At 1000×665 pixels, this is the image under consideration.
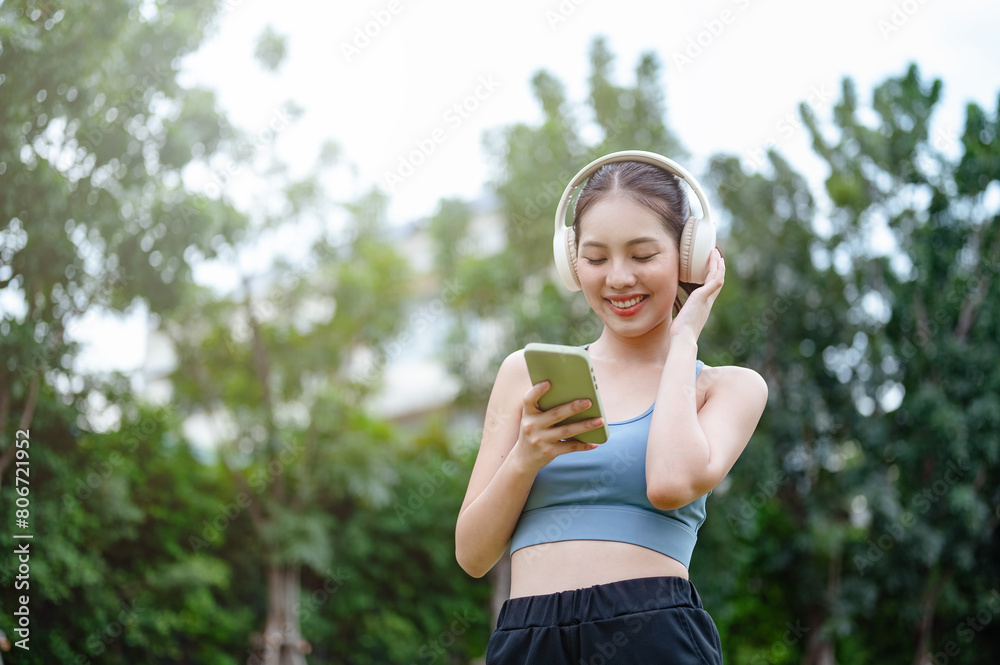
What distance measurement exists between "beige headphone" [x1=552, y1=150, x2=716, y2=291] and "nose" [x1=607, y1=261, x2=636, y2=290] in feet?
0.41

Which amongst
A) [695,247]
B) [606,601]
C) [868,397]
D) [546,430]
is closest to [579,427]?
[546,430]

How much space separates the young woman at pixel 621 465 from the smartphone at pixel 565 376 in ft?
0.05

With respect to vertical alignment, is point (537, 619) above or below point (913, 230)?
below

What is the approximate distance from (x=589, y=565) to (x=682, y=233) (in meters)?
0.63

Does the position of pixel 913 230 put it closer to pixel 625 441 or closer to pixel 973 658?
pixel 973 658

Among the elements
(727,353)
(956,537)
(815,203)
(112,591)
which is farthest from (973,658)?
(112,591)

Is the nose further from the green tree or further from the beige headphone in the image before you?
the green tree

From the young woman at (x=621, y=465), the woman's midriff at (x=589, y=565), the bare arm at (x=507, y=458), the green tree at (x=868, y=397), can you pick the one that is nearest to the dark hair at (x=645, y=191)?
the young woman at (x=621, y=465)

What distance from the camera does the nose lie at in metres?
1.36

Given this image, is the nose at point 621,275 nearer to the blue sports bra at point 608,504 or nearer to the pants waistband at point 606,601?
the blue sports bra at point 608,504

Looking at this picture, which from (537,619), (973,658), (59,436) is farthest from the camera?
(973,658)

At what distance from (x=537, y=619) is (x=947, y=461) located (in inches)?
353

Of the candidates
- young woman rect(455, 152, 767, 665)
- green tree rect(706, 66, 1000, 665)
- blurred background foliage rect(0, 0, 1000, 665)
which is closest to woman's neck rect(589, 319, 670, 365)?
young woman rect(455, 152, 767, 665)

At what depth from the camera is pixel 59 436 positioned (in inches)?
246
